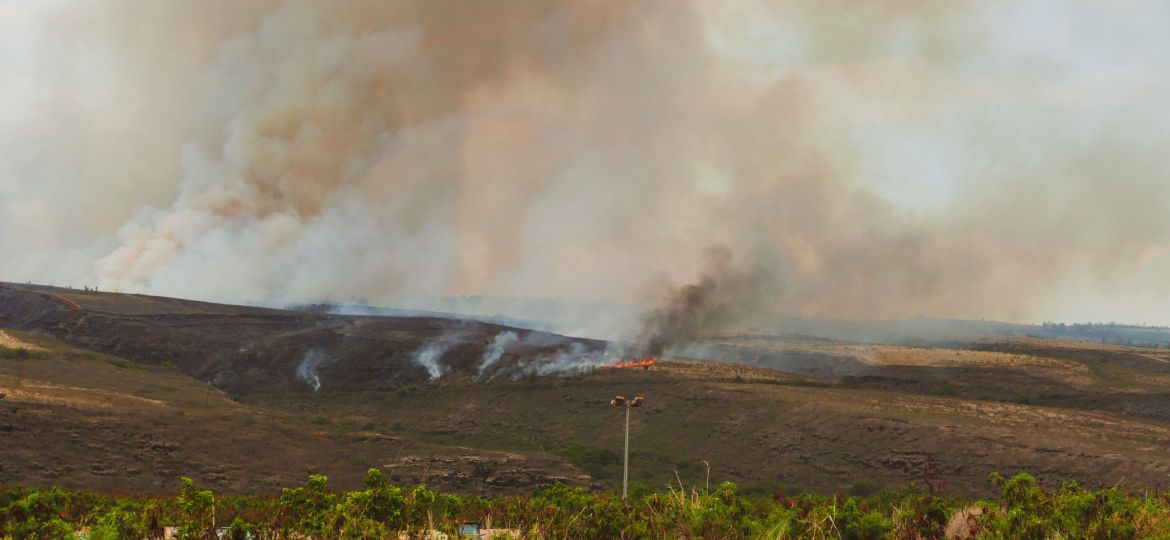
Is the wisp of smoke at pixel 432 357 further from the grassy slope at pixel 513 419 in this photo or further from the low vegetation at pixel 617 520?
the low vegetation at pixel 617 520

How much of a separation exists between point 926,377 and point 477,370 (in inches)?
2090

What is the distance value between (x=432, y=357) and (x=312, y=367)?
1332cm

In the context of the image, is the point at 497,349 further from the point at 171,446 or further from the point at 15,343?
the point at 171,446

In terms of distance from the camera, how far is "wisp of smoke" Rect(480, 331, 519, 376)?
111050 mm

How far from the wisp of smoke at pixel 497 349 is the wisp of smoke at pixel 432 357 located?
4594mm

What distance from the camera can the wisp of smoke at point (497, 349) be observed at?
364 ft

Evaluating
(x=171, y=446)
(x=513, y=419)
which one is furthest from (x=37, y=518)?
(x=513, y=419)

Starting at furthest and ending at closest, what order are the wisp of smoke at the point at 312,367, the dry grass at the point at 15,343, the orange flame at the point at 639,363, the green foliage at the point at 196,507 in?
the orange flame at the point at 639,363, the wisp of smoke at the point at 312,367, the dry grass at the point at 15,343, the green foliage at the point at 196,507

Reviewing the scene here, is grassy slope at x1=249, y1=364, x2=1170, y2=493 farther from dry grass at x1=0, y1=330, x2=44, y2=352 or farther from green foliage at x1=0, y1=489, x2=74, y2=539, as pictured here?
green foliage at x1=0, y1=489, x2=74, y2=539

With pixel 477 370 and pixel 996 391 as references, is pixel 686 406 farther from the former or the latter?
pixel 996 391

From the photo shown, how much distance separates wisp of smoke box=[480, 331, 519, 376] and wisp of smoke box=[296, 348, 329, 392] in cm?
1769

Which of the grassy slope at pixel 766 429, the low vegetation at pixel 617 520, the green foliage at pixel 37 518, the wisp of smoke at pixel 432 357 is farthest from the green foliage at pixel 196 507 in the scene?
the wisp of smoke at pixel 432 357

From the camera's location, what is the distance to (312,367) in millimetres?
108875

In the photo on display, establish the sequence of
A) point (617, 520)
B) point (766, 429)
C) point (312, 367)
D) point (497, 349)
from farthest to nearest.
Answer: point (497, 349) < point (312, 367) < point (766, 429) < point (617, 520)
